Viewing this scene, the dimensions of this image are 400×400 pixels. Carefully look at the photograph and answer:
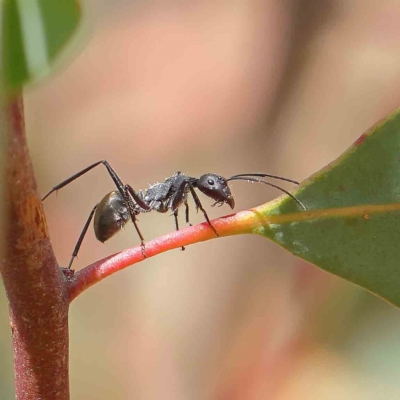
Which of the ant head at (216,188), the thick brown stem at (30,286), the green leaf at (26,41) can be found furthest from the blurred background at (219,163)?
the green leaf at (26,41)

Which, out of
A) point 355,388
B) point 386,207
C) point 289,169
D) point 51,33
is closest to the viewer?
point 51,33

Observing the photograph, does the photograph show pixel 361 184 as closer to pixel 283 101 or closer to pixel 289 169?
pixel 289 169

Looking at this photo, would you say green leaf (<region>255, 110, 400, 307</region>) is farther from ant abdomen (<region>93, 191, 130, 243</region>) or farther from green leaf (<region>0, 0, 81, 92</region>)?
ant abdomen (<region>93, 191, 130, 243</region>)

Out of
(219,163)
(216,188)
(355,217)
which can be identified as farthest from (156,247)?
(219,163)

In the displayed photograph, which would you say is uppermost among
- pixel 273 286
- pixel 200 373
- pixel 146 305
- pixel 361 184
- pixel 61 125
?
pixel 61 125

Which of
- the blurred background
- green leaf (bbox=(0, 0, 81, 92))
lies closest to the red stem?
green leaf (bbox=(0, 0, 81, 92))

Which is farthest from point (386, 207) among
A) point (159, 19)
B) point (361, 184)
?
point (159, 19)

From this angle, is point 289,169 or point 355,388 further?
point 289,169
